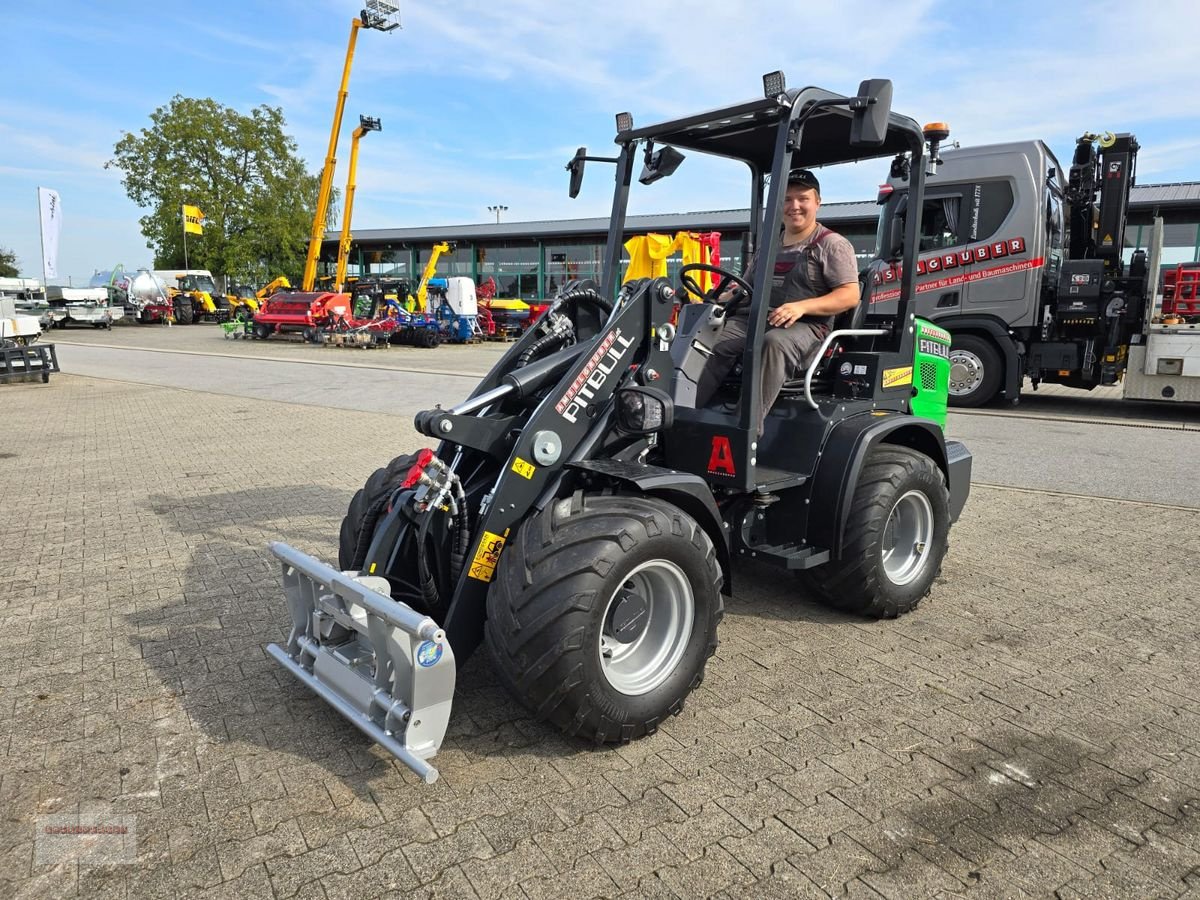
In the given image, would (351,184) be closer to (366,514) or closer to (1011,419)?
(1011,419)

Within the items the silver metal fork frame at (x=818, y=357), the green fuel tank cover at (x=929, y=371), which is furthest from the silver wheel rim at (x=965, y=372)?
the silver metal fork frame at (x=818, y=357)

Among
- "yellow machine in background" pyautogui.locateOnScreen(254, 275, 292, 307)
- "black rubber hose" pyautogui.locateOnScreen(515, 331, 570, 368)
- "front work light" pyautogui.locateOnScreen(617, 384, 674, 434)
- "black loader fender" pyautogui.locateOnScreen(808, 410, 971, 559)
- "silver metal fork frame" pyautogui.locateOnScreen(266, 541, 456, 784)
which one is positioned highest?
"yellow machine in background" pyautogui.locateOnScreen(254, 275, 292, 307)

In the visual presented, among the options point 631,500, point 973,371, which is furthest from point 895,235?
point 973,371

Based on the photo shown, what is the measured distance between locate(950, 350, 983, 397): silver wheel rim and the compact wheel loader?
7839 millimetres

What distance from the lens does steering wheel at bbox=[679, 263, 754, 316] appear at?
4.02m

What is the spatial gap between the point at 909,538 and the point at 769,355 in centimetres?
143

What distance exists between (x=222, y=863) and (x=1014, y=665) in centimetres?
324

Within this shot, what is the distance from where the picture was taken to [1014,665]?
3756 mm

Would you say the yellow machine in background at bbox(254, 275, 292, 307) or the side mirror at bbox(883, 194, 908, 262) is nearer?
the side mirror at bbox(883, 194, 908, 262)

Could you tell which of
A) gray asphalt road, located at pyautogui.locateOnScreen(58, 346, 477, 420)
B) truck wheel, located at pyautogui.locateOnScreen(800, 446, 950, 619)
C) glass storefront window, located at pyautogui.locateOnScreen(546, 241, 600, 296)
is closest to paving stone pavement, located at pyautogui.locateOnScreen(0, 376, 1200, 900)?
truck wheel, located at pyautogui.locateOnScreen(800, 446, 950, 619)

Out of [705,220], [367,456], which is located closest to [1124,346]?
[367,456]

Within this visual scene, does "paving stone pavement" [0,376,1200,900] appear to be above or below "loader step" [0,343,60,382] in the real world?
below

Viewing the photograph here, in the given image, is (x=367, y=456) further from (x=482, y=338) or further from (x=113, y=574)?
(x=482, y=338)

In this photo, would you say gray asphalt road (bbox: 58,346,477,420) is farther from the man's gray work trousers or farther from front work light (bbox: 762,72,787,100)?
front work light (bbox: 762,72,787,100)
